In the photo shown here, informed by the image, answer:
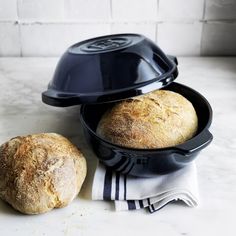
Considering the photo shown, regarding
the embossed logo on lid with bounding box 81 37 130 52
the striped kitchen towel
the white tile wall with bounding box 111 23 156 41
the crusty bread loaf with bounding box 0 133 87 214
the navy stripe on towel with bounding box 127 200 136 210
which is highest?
the embossed logo on lid with bounding box 81 37 130 52

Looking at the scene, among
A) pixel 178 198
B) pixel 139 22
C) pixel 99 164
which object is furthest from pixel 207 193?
pixel 139 22

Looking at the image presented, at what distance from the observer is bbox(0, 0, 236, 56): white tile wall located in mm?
934

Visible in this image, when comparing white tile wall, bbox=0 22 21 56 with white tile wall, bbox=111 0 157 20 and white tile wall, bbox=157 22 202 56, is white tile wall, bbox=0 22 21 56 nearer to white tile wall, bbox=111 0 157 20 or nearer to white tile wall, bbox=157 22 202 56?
white tile wall, bbox=111 0 157 20

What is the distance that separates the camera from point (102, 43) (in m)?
0.66

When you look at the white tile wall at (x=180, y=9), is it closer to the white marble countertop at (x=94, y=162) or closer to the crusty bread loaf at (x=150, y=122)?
the white marble countertop at (x=94, y=162)

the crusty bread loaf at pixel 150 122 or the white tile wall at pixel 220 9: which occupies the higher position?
the white tile wall at pixel 220 9

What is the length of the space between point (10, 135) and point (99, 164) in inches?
7.7

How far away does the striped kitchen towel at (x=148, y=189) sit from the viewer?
0.51 meters

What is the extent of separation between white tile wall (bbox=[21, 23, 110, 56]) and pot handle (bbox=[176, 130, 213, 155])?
0.54m

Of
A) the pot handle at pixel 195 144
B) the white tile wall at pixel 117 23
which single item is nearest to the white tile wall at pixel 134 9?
the white tile wall at pixel 117 23

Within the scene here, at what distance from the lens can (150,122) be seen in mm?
532

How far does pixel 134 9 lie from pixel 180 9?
0.11 meters

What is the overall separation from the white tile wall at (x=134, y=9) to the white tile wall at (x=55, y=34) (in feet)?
0.14

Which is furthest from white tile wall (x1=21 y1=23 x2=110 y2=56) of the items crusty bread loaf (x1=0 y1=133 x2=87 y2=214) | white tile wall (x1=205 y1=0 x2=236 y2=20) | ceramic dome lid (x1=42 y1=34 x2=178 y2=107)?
crusty bread loaf (x1=0 y1=133 x2=87 y2=214)
